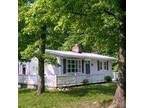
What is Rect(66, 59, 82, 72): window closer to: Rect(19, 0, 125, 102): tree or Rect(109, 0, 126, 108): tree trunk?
Rect(19, 0, 125, 102): tree

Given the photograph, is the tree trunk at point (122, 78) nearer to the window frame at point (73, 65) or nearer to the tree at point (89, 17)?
the tree at point (89, 17)

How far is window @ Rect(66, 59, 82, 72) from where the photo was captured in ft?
125

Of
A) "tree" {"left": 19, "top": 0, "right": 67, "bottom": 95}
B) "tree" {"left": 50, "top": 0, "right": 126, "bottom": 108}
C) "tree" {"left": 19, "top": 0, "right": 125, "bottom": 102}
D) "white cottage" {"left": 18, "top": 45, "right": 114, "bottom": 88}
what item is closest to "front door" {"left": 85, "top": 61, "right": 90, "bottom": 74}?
"white cottage" {"left": 18, "top": 45, "right": 114, "bottom": 88}

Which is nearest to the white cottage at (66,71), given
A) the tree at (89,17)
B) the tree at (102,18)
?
the tree at (89,17)

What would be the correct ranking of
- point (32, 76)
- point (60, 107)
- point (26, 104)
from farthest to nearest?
point (32, 76), point (26, 104), point (60, 107)

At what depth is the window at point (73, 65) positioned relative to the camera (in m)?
38.2

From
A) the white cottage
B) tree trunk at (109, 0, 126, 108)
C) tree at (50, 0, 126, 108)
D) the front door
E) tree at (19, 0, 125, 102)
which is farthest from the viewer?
the front door

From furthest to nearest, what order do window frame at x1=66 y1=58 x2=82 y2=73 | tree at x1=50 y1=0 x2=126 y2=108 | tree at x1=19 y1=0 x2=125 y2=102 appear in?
1. window frame at x1=66 y1=58 x2=82 y2=73
2. tree at x1=50 y1=0 x2=126 y2=108
3. tree at x1=19 y1=0 x2=125 y2=102

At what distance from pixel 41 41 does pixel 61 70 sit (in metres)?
10.2

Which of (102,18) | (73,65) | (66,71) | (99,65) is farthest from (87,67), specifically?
(102,18)
